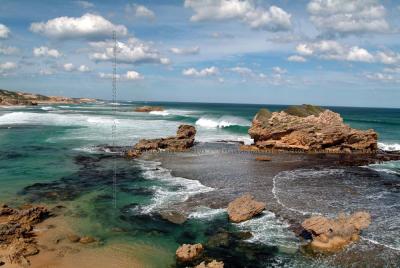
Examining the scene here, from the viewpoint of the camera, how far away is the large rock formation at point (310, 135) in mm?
40781

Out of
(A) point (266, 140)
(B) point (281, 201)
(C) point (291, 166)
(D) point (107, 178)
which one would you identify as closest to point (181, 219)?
(B) point (281, 201)

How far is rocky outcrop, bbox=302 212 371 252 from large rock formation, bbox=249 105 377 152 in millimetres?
23919

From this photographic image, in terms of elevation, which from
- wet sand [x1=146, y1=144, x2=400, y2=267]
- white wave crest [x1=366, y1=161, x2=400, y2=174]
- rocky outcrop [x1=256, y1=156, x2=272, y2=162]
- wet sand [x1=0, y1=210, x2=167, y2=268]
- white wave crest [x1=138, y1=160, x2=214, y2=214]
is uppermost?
rocky outcrop [x1=256, y1=156, x2=272, y2=162]

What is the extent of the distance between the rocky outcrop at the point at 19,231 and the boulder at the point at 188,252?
5.38 metres

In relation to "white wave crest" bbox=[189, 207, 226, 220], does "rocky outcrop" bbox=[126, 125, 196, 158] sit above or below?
above

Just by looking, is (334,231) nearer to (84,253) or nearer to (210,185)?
(84,253)

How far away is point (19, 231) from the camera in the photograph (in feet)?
54.4

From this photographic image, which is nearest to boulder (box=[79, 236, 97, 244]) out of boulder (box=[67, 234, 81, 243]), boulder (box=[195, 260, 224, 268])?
boulder (box=[67, 234, 81, 243])

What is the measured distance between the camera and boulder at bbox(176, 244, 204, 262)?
14.8 meters

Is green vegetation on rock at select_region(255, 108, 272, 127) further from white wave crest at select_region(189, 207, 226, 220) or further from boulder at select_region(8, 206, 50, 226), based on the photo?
boulder at select_region(8, 206, 50, 226)

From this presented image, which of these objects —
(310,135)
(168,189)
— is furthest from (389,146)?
(168,189)

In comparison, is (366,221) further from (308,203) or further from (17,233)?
(17,233)

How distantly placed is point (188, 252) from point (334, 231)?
6.07 m

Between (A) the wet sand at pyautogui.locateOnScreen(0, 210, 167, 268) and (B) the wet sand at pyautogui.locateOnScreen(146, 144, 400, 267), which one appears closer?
(A) the wet sand at pyautogui.locateOnScreen(0, 210, 167, 268)
